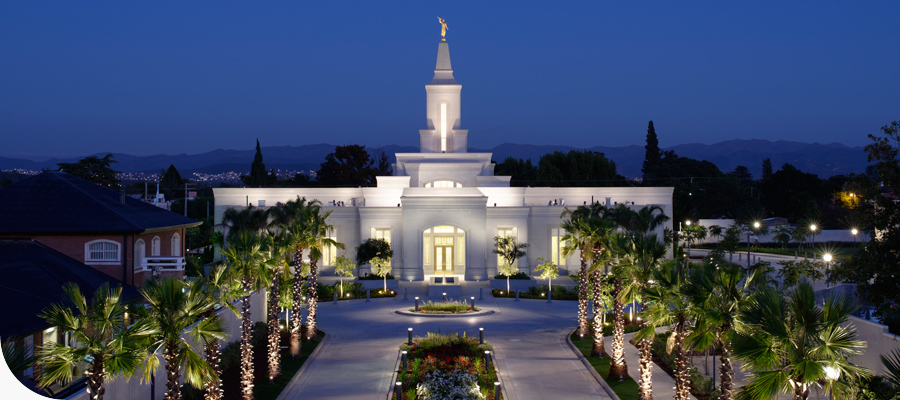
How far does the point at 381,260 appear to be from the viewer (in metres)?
41.9

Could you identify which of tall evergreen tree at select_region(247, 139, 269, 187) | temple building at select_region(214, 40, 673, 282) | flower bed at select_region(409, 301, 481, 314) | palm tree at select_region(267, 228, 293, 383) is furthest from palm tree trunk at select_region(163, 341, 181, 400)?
tall evergreen tree at select_region(247, 139, 269, 187)

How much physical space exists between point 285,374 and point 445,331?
901cm

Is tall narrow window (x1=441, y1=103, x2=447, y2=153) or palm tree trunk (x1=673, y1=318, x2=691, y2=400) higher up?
tall narrow window (x1=441, y1=103, x2=447, y2=153)

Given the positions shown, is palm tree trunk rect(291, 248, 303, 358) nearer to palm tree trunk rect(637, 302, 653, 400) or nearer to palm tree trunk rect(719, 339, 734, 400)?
palm tree trunk rect(637, 302, 653, 400)

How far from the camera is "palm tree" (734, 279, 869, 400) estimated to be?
1143 cm

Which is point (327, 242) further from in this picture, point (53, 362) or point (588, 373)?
point (53, 362)

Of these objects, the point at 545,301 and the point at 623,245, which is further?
the point at 545,301

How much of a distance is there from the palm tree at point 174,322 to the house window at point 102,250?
37.6 feet

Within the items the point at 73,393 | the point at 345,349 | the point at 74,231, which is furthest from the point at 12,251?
the point at 345,349

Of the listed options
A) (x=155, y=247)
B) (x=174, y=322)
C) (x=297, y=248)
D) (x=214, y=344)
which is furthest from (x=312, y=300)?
(x=174, y=322)

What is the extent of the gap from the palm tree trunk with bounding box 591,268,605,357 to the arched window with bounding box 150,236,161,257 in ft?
52.9

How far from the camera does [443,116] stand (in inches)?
2153

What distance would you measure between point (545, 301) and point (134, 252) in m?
22.3

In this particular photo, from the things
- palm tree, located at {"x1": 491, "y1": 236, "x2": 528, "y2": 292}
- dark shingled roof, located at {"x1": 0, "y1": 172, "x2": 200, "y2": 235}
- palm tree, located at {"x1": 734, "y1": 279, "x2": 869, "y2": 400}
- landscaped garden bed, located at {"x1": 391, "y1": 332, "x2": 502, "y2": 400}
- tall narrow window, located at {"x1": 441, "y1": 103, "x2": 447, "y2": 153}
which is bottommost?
landscaped garden bed, located at {"x1": 391, "y1": 332, "x2": 502, "y2": 400}
